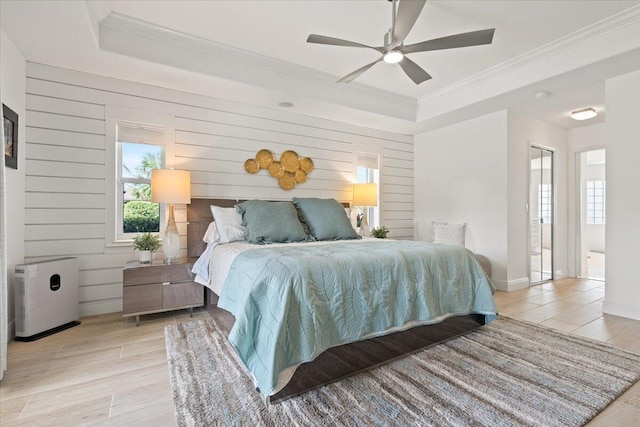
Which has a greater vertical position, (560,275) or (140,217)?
(140,217)

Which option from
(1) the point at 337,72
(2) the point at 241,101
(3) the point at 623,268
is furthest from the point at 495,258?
(2) the point at 241,101

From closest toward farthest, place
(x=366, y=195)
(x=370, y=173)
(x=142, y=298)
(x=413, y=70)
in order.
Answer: (x=413, y=70) → (x=142, y=298) → (x=366, y=195) → (x=370, y=173)

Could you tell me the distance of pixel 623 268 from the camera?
3402 mm

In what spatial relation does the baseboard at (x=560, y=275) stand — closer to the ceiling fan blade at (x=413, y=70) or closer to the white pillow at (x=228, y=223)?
the ceiling fan blade at (x=413, y=70)

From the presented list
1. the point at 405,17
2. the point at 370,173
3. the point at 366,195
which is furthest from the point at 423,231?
the point at 405,17

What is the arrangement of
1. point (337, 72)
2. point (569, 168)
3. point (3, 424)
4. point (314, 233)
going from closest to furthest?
1. point (3, 424)
2. point (314, 233)
3. point (337, 72)
4. point (569, 168)

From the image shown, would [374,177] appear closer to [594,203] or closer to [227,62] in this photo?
[227,62]

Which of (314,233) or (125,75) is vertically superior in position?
(125,75)

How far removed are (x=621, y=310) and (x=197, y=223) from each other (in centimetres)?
488

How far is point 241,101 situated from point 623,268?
487 cm

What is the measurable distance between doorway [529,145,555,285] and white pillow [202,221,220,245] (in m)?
4.56

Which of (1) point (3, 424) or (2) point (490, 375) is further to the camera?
(2) point (490, 375)

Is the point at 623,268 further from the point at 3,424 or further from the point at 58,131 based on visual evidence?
the point at 58,131

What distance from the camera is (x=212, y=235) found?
351 cm
